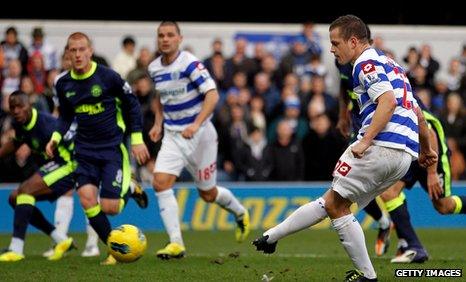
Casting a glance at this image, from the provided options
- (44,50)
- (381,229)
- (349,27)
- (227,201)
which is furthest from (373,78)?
(44,50)

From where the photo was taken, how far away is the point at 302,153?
1966 cm

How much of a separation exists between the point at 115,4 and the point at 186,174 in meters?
5.05

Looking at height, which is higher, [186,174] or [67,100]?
[67,100]

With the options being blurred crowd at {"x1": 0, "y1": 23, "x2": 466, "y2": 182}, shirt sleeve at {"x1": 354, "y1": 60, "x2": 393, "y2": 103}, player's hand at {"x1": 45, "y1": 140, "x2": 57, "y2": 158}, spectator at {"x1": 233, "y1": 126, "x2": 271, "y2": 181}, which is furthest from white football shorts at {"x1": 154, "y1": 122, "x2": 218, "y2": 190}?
spectator at {"x1": 233, "y1": 126, "x2": 271, "y2": 181}

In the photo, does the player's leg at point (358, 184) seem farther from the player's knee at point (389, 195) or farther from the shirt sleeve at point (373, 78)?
the player's knee at point (389, 195)

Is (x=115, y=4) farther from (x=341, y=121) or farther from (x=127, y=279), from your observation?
(x=127, y=279)

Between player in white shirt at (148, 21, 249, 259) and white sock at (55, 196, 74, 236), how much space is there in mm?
1682

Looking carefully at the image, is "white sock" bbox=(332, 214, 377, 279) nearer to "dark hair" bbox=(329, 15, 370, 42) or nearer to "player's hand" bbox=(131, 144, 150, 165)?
"dark hair" bbox=(329, 15, 370, 42)

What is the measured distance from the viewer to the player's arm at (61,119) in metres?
12.1

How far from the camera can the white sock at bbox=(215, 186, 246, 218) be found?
13.4 metres

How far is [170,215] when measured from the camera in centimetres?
1247

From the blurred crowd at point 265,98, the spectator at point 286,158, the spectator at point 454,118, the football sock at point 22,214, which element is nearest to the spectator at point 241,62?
the blurred crowd at point 265,98

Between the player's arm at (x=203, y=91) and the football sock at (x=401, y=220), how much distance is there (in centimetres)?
221

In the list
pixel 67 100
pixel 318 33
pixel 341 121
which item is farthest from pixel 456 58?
pixel 67 100
